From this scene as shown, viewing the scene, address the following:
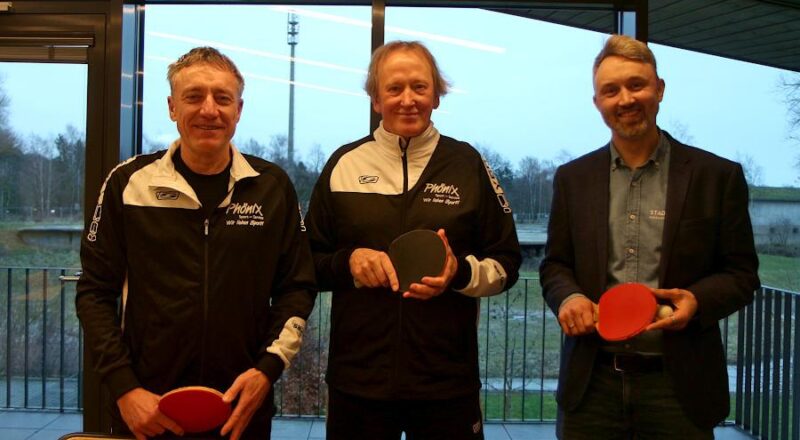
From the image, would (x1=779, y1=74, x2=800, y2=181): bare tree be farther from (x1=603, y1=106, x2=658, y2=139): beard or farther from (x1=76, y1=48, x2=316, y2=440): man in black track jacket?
(x1=76, y1=48, x2=316, y2=440): man in black track jacket

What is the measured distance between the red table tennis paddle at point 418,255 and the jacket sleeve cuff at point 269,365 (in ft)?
1.17

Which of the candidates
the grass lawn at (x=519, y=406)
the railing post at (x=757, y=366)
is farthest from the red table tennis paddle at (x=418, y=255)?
the railing post at (x=757, y=366)

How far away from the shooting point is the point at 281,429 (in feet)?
11.5

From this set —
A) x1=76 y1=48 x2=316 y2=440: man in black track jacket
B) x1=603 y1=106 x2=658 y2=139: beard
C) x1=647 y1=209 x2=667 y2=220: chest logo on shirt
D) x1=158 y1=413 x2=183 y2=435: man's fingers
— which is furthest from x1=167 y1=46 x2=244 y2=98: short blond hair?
x1=647 y1=209 x2=667 y2=220: chest logo on shirt

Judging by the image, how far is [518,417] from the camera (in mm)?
3734

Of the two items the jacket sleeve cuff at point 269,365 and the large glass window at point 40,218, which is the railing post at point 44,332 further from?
the jacket sleeve cuff at point 269,365

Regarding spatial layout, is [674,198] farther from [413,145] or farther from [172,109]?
[172,109]

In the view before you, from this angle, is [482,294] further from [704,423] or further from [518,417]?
[518,417]

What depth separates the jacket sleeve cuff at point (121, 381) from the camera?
1415 mm

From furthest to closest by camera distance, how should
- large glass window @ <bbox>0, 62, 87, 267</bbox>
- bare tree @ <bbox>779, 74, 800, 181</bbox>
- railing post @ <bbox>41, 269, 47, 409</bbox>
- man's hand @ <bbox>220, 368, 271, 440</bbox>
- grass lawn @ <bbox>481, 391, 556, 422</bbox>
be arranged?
1. grass lawn @ <bbox>481, 391, 556, 422</bbox>
2. bare tree @ <bbox>779, 74, 800, 181</bbox>
3. railing post @ <bbox>41, 269, 47, 409</bbox>
4. large glass window @ <bbox>0, 62, 87, 267</bbox>
5. man's hand @ <bbox>220, 368, 271, 440</bbox>

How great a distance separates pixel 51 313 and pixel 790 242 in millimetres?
3676

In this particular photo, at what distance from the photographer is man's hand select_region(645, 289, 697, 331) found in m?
1.46

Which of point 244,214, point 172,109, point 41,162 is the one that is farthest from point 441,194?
point 41,162

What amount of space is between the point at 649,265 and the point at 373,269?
0.71 m
